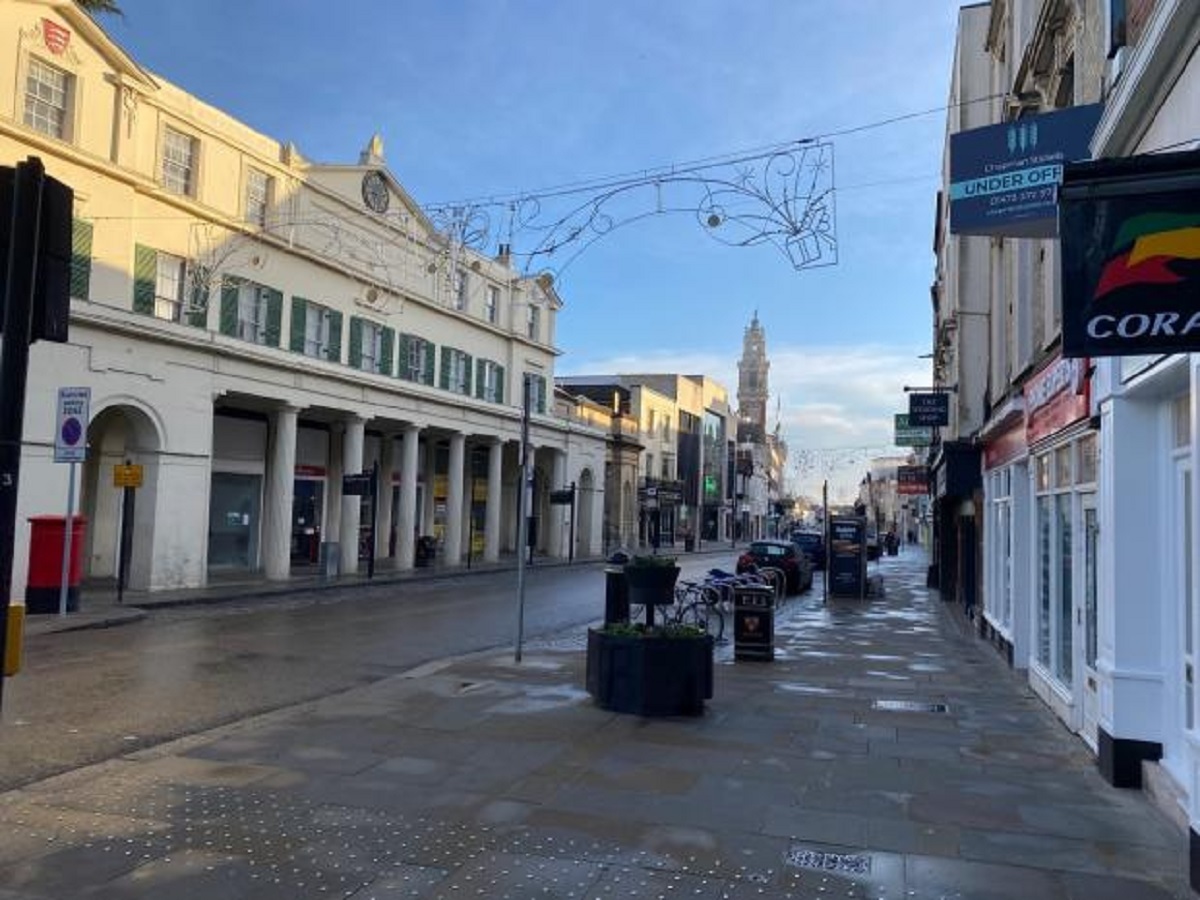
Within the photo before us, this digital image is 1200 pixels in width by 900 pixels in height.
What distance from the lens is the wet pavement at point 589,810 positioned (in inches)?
197

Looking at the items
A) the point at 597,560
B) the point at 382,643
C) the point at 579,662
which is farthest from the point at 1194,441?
the point at 597,560

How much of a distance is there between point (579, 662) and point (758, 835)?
6.99 meters

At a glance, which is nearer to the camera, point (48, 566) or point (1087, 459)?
point (1087, 459)

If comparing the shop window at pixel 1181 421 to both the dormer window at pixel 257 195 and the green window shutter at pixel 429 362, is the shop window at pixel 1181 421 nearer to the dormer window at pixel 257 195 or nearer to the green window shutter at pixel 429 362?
the dormer window at pixel 257 195

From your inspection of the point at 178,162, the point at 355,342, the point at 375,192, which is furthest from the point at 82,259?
the point at 375,192

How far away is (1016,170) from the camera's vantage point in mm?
8844

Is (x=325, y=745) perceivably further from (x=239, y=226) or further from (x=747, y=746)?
(x=239, y=226)

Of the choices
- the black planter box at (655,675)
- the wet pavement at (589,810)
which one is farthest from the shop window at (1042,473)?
the black planter box at (655,675)

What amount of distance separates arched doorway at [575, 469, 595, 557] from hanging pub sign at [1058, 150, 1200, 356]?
42654 mm

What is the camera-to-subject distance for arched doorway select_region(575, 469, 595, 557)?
155ft

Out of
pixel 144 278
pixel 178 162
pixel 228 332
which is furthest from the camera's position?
pixel 228 332

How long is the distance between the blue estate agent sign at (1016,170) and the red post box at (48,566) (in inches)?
586

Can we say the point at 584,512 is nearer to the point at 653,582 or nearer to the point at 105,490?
the point at 105,490

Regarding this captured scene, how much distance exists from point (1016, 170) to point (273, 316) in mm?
21182
